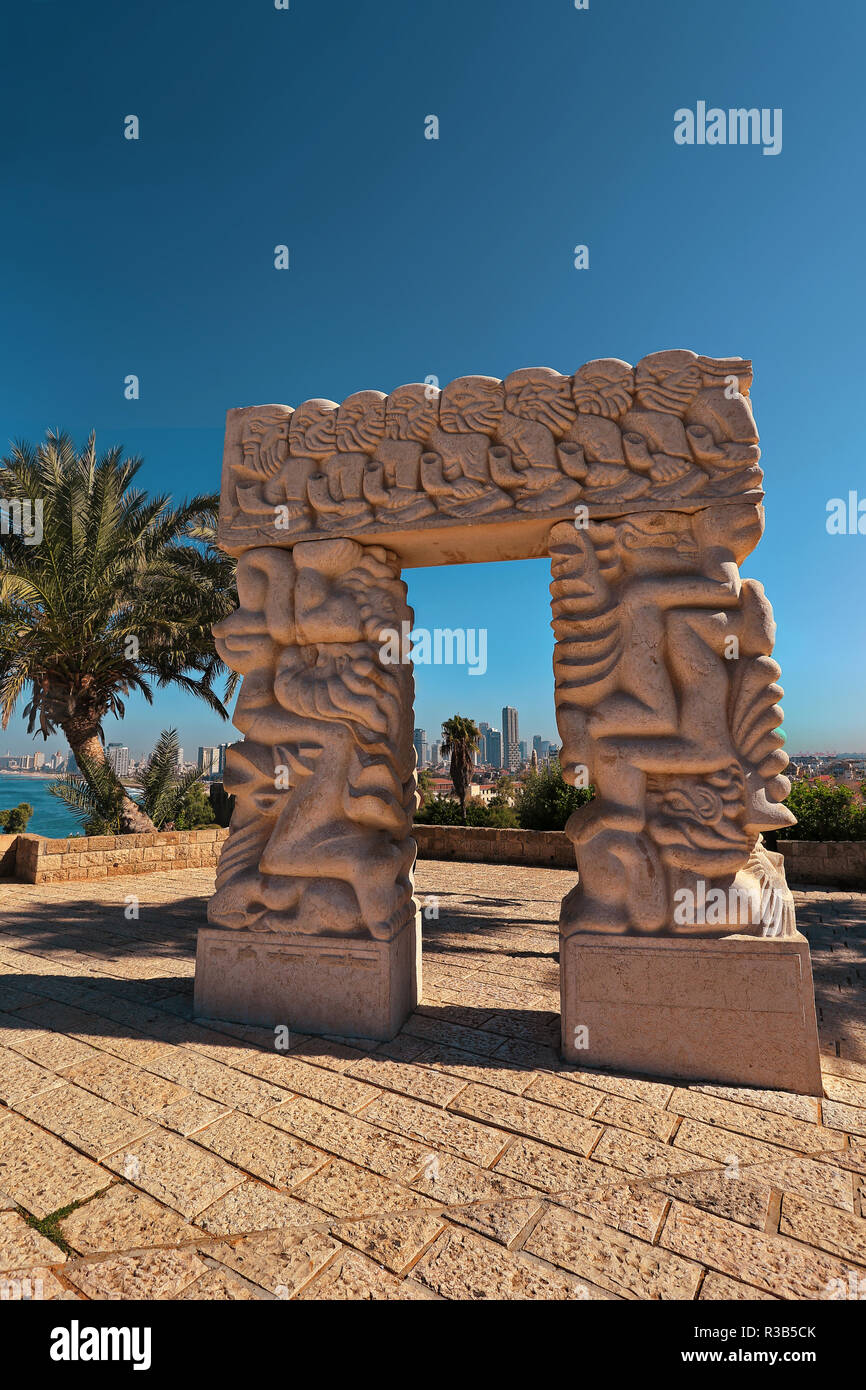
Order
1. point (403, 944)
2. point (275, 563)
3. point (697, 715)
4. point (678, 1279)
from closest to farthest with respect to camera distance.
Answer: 1. point (678, 1279)
2. point (697, 715)
3. point (403, 944)
4. point (275, 563)

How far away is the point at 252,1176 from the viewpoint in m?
2.00

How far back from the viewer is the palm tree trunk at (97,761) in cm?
936

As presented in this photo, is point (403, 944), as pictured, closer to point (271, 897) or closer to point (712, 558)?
point (271, 897)

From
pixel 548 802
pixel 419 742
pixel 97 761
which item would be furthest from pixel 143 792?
pixel 419 742

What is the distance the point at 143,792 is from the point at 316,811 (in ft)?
25.9

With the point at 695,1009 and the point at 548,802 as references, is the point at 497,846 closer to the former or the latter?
the point at 548,802

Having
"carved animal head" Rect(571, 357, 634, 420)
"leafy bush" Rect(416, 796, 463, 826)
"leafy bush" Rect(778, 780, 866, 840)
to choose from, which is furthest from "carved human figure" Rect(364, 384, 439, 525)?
"leafy bush" Rect(416, 796, 463, 826)

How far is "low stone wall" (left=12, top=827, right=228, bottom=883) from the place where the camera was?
7.81 meters

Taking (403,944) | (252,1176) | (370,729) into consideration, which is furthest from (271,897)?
(252,1176)

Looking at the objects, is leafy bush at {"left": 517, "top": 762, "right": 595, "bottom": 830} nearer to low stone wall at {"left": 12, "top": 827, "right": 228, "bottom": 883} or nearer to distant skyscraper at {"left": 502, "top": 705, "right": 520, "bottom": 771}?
low stone wall at {"left": 12, "top": 827, "right": 228, "bottom": 883}

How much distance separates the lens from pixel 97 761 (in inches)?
387

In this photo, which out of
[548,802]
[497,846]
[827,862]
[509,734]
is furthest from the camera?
[509,734]
